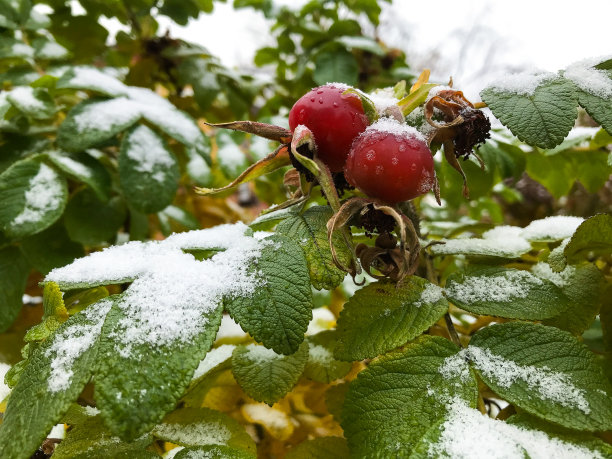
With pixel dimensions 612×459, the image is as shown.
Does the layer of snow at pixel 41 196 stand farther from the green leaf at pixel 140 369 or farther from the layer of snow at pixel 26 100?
the green leaf at pixel 140 369

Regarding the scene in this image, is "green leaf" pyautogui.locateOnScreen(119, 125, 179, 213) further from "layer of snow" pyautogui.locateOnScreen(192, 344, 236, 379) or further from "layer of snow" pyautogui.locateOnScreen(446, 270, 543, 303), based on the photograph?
"layer of snow" pyautogui.locateOnScreen(446, 270, 543, 303)

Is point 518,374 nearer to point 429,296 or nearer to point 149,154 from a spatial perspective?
point 429,296

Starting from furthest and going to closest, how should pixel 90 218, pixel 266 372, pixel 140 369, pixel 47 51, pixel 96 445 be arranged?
pixel 47 51 → pixel 90 218 → pixel 266 372 → pixel 96 445 → pixel 140 369

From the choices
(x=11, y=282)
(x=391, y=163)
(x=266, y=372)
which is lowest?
(x=11, y=282)

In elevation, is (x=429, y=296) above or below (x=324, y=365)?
above

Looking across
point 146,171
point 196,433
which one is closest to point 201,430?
point 196,433

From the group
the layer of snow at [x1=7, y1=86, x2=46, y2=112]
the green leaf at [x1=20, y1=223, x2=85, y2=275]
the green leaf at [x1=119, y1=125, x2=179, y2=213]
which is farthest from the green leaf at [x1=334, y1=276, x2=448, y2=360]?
the layer of snow at [x1=7, y1=86, x2=46, y2=112]

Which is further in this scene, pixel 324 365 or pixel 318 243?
pixel 324 365

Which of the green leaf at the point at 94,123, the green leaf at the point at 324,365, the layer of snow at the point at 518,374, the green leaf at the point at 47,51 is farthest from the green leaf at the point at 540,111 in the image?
the green leaf at the point at 47,51
